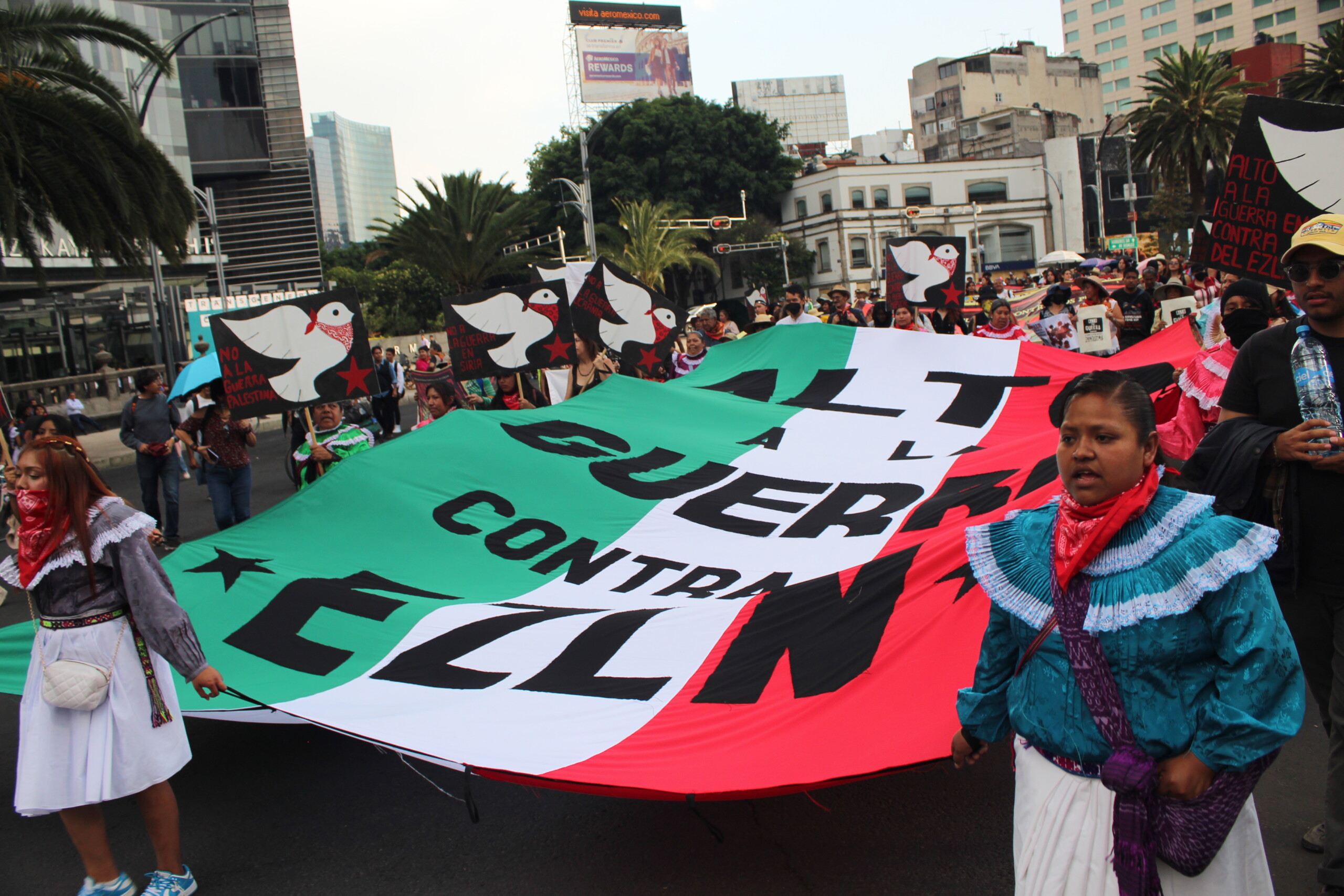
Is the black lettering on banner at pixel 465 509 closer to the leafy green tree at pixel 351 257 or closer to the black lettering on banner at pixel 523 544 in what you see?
the black lettering on banner at pixel 523 544

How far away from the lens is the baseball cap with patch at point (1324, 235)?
2.92 meters

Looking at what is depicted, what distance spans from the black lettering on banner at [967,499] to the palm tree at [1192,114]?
36908 millimetres

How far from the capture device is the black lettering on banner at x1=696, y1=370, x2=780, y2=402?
8.59 m

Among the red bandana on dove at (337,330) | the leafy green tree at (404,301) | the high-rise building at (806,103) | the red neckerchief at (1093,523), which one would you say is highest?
the high-rise building at (806,103)

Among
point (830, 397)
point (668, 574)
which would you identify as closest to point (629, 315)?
point (830, 397)

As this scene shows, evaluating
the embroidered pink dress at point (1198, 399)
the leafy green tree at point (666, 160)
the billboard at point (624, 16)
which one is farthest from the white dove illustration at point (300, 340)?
the billboard at point (624, 16)

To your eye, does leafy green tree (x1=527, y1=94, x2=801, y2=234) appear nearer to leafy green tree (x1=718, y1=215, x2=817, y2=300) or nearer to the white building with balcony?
leafy green tree (x1=718, y1=215, x2=817, y2=300)

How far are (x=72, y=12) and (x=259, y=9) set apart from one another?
4953 cm

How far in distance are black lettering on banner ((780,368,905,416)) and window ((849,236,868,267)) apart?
6113 cm

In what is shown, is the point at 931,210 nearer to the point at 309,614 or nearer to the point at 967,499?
the point at 967,499

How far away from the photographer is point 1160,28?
3836 inches

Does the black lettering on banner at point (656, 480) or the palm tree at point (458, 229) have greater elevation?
the palm tree at point (458, 229)

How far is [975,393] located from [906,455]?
4.60 ft

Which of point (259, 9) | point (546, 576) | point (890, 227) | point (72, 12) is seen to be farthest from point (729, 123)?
point (546, 576)
